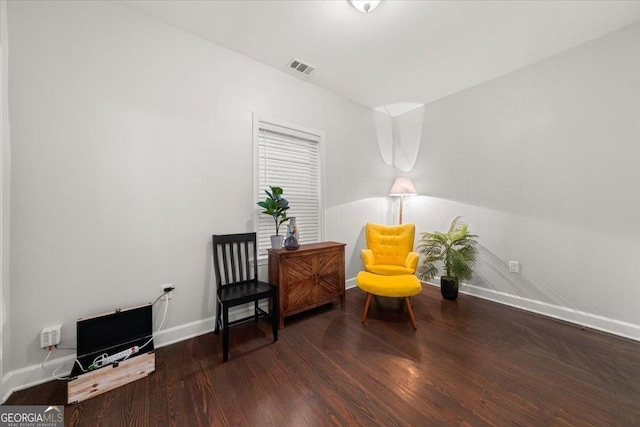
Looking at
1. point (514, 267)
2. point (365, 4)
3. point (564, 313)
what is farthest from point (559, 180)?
point (365, 4)

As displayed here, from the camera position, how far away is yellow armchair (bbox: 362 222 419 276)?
284 cm

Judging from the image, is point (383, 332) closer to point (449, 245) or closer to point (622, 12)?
point (449, 245)

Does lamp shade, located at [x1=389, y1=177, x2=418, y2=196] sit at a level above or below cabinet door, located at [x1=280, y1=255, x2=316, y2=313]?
above

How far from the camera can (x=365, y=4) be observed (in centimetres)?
185

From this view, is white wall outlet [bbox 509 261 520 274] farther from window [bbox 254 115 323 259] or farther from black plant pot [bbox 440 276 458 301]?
window [bbox 254 115 323 259]

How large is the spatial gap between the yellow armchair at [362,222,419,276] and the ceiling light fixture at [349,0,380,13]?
2.33 m

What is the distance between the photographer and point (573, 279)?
2.45m

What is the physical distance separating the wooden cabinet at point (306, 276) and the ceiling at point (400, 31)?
2197 millimetres

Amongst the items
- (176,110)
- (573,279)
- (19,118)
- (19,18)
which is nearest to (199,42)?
(176,110)

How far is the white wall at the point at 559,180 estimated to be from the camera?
7.15 feet

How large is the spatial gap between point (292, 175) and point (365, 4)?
1.82m

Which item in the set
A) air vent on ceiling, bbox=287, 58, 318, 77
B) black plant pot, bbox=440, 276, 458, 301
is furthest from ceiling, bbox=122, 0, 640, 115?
black plant pot, bbox=440, 276, 458, 301

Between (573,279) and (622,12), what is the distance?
100 inches

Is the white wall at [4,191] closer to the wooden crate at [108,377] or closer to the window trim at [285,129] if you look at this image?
the wooden crate at [108,377]
